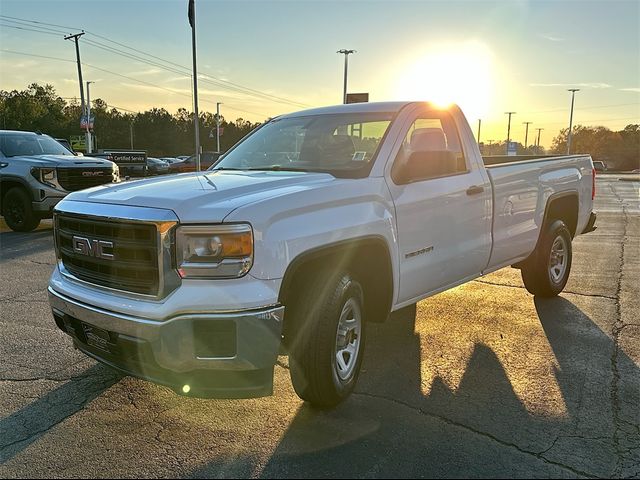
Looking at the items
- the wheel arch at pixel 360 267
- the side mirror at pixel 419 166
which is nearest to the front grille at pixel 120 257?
the wheel arch at pixel 360 267

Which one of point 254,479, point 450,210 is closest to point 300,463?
point 254,479

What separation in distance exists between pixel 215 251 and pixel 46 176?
9.35m

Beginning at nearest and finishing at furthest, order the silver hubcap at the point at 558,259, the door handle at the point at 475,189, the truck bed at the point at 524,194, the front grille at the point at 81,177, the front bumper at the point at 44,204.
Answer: the door handle at the point at 475,189 < the truck bed at the point at 524,194 < the silver hubcap at the point at 558,259 < the front bumper at the point at 44,204 < the front grille at the point at 81,177

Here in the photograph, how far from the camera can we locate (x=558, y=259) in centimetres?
626

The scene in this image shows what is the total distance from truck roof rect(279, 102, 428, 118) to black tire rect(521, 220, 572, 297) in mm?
2487

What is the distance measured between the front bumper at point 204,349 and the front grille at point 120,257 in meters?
0.19

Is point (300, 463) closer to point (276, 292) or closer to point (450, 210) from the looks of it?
point (276, 292)

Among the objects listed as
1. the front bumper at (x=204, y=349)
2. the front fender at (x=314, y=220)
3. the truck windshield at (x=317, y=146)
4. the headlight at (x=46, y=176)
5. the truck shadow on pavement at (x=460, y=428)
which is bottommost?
the truck shadow on pavement at (x=460, y=428)

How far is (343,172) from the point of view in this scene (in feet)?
12.5

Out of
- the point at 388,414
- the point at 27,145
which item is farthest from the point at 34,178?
the point at 388,414

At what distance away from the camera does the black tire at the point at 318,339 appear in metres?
3.17

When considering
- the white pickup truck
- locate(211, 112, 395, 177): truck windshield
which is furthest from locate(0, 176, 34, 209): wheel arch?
the white pickup truck

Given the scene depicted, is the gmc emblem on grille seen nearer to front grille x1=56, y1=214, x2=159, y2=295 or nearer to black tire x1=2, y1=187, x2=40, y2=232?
front grille x1=56, y1=214, x2=159, y2=295

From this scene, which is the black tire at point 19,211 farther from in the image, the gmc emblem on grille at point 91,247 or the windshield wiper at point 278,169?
the gmc emblem on grille at point 91,247
